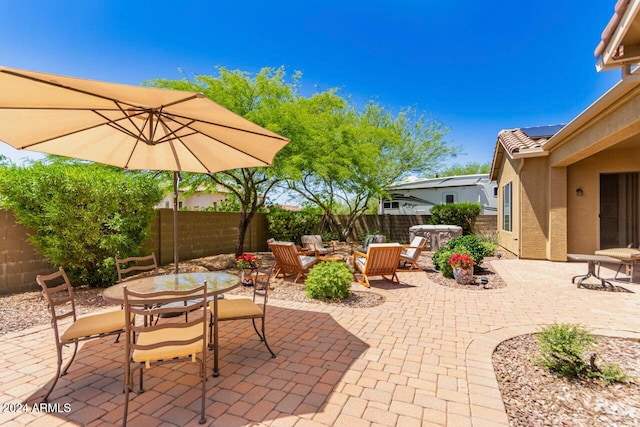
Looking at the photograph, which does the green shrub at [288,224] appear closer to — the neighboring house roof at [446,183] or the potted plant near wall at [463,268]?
the neighboring house roof at [446,183]

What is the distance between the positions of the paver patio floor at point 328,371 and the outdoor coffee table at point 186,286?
1.82ft

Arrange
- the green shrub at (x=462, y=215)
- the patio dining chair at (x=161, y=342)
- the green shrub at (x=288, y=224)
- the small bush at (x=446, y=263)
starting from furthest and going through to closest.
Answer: the green shrub at (x=462, y=215), the green shrub at (x=288, y=224), the small bush at (x=446, y=263), the patio dining chair at (x=161, y=342)

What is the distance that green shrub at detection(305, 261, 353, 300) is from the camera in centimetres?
515

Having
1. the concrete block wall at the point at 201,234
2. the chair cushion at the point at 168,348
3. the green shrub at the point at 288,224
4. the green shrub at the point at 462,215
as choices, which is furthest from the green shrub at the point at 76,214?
the green shrub at the point at 462,215

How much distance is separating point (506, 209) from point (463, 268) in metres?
6.41

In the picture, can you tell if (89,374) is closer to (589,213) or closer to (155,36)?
(155,36)

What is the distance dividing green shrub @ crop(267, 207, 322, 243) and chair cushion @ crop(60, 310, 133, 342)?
32.7ft

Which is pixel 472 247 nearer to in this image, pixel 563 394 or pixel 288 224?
pixel 563 394

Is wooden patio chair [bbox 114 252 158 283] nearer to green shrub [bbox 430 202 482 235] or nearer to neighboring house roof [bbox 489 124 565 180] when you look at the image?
neighboring house roof [bbox 489 124 565 180]

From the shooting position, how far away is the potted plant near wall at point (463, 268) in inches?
A: 249

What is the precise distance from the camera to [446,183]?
16531mm

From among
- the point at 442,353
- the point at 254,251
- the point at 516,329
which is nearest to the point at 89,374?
the point at 442,353

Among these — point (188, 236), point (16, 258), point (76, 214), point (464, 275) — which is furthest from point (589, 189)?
point (16, 258)

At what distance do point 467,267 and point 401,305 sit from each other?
88.2 inches
